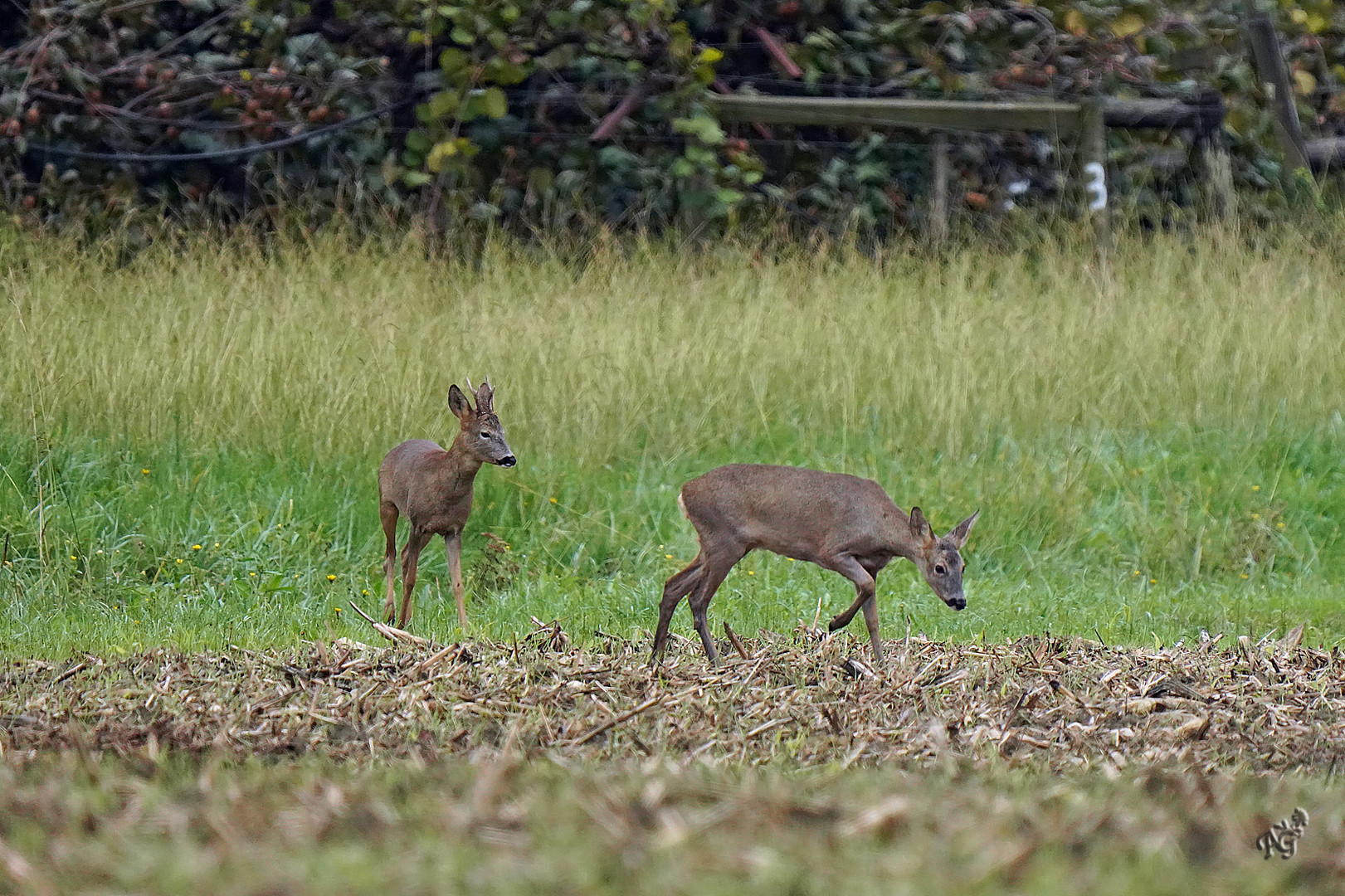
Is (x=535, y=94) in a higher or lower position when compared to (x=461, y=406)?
higher

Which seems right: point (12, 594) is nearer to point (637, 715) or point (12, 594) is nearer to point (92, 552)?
point (92, 552)

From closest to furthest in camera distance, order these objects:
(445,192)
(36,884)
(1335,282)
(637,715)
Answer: (36,884) → (637,715) → (1335,282) → (445,192)

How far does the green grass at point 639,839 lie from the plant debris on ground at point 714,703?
51.5 inches

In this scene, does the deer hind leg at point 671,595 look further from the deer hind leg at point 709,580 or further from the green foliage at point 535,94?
the green foliage at point 535,94

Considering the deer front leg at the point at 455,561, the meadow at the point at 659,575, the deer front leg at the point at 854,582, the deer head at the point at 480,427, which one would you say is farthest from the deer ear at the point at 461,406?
the deer front leg at the point at 854,582

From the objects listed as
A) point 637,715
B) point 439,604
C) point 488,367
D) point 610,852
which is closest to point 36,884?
point 610,852

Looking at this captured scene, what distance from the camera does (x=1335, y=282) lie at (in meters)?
11.2

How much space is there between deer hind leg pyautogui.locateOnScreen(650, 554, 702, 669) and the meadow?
0.12 metres

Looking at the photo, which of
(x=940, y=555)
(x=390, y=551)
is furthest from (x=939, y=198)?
(x=940, y=555)

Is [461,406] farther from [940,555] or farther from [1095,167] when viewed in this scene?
[1095,167]

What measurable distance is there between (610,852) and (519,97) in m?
→ 10.9

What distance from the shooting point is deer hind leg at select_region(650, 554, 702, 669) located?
5.29 meters

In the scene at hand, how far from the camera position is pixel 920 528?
5.45 meters

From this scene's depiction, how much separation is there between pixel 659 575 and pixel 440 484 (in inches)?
61.0
